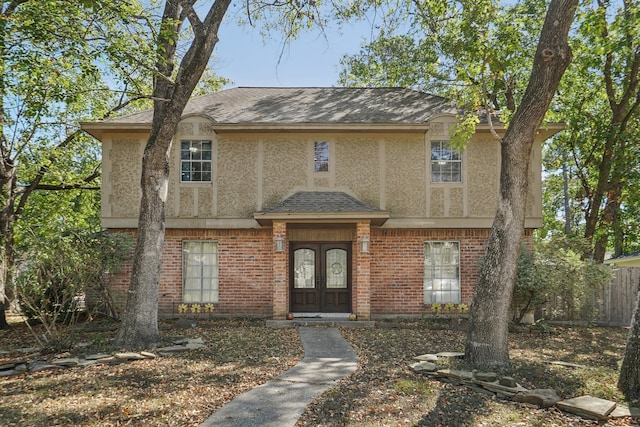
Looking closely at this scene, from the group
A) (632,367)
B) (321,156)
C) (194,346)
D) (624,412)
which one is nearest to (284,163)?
(321,156)

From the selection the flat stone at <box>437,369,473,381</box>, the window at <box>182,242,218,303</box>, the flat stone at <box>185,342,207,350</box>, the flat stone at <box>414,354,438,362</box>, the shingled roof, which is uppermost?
the shingled roof

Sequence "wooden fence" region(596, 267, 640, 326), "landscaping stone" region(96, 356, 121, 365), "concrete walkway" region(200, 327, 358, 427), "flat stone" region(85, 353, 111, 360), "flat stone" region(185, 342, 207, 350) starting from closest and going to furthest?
"concrete walkway" region(200, 327, 358, 427) → "landscaping stone" region(96, 356, 121, 365) → "flat stone" region(85, 353, 111, 360) → "flat stone" region(185, 342, 207, 350) → "wooden fence" region(596, 267, 640, 326)

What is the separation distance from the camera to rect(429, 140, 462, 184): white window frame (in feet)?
40.4

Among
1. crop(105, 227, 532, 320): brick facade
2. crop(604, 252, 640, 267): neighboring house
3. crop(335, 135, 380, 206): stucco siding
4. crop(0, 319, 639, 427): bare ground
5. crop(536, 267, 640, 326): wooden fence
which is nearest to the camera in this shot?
crop(0, 319, 639, 427): bare ground

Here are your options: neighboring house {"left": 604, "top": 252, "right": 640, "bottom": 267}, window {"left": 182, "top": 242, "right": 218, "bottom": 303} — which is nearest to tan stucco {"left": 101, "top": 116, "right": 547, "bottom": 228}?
window {"left": 182, "top": 242, "right": 218, "bottom": 303}

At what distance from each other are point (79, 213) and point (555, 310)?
20.4 m

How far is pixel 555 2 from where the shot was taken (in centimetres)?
681

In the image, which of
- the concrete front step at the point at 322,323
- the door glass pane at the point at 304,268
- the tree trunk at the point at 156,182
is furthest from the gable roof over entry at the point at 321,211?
the tree trunk at the point at 156,182

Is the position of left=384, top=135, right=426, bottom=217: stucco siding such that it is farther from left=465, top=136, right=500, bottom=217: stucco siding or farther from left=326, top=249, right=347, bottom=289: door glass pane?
left=326, top=249, right=347, bottom=289: door glass pane

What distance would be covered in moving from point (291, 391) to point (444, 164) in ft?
27.7

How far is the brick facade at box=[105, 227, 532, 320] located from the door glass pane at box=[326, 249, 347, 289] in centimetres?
41

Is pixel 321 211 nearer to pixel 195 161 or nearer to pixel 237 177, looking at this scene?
pixel 237 177

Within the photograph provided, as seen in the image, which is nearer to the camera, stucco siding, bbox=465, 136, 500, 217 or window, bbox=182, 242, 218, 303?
stucco siding, bbox=465, 136, 500, 217

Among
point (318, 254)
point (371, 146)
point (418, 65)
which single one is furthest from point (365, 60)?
point (318, 254)
